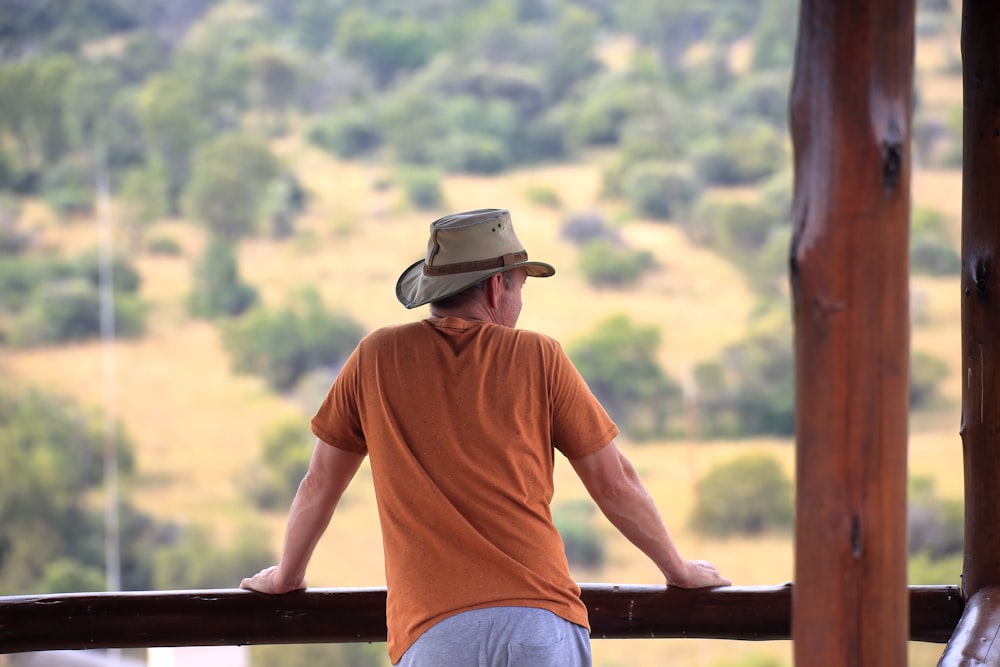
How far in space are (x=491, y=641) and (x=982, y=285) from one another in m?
0.96

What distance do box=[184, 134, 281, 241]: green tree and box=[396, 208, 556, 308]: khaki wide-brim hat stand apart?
18699 millimetres

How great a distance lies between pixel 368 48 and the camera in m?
21.2

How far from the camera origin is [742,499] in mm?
18422

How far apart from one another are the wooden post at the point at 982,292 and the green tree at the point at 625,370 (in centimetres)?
1701

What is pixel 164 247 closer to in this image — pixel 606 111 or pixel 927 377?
pixel 606 111

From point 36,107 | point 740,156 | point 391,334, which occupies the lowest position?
point 391,334

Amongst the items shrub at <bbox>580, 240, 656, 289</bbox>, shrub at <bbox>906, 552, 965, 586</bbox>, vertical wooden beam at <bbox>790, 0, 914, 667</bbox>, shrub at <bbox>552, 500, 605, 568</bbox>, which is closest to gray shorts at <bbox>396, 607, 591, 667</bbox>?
vertical wooden beam at <bbox>790, 0, 914, 667</bbox>

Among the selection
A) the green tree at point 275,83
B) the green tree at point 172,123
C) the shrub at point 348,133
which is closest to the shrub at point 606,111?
the shrub at point 348,133

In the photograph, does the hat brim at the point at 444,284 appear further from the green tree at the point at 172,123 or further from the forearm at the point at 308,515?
the green tree at the point at 172,123

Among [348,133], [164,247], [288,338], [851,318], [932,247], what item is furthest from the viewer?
[348,133]

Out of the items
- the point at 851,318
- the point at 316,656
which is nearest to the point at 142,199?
the point at 316,656

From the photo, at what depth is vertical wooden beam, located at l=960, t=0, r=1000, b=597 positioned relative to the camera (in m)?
1.96

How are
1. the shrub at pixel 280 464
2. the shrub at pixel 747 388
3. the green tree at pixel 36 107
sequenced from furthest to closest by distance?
1. the green tree at pixel 36 107
2. the shrub at pixel 747 388
3. the shrub at pixel 280 464

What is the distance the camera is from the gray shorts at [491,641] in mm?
1548
